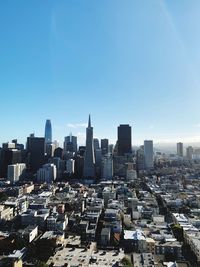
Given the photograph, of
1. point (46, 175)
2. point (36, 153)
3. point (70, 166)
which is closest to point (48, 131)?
point (36, 153)

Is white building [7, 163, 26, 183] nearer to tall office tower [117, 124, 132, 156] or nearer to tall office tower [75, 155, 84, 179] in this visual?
tall office tower [75, 155, 84, 179]

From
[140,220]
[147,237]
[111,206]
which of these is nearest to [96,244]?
[147,237]

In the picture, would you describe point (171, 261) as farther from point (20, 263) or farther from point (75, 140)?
point (75, 140)

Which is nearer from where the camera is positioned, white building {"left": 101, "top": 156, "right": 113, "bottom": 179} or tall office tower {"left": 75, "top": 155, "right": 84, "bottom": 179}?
white building {"left": 101, "top": 156, "right": 113, "bottom": 179}

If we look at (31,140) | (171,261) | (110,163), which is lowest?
(171,261)

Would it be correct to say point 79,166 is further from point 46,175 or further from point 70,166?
point 46,175

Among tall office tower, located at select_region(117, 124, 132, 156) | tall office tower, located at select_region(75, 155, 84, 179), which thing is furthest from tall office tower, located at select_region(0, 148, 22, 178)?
tall office tower, located at select_region(117, 124, 132, 156)

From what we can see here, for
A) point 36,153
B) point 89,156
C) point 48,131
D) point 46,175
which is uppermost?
point 48,131

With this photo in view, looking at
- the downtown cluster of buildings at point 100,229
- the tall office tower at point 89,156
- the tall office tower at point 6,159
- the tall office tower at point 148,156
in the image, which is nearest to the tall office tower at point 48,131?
the tall office tower at point 148,156
